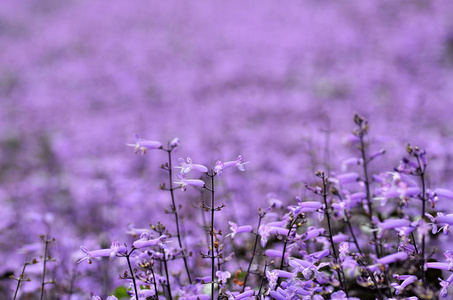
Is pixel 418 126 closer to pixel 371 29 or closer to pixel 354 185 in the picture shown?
pixel 354 185

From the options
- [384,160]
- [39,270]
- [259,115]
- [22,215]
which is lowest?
[39,270]

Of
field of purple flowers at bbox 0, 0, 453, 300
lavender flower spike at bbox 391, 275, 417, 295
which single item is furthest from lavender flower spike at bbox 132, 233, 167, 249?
lavender flower spike at bbox 391, 275, 417, 295

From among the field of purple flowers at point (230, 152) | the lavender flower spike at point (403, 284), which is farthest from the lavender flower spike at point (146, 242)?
the lavender flower spike at point (403, 284)

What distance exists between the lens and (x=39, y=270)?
3.89 m

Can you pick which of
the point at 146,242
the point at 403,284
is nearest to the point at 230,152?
the point at 146,242

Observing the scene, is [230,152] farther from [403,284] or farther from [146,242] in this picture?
[403,284]

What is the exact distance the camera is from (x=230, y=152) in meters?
9.02

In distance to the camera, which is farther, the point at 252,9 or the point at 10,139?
the point at 252,9

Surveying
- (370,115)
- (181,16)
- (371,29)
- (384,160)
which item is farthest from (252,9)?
(384,160)

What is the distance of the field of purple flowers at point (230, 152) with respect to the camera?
2.40 m

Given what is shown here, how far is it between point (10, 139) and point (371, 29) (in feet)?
48.4

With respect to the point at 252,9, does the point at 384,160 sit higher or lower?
lower

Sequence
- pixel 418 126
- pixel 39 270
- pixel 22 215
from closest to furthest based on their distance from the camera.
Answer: pixel 39 270 → pixel 22 215 → pixel 418 126

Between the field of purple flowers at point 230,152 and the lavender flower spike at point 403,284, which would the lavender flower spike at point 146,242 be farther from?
the lavender flower spike at point 403,284
